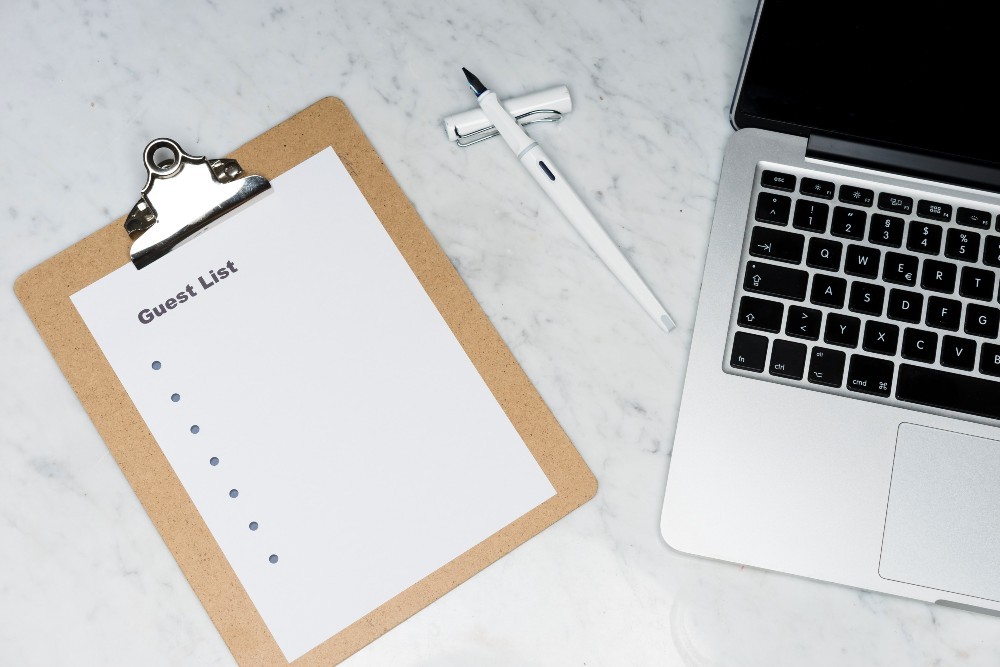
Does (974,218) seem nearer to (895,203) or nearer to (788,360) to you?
(895,203)

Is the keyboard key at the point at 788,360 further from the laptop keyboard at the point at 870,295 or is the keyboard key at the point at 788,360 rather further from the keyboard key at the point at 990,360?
the keyboard key at the point at 990,360

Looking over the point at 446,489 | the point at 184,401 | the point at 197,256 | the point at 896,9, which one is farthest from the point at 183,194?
the point at 896,9

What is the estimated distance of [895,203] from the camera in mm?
546


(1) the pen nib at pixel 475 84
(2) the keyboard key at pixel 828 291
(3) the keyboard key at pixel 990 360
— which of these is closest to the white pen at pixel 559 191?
(1) the pen nib at pixel 475 84

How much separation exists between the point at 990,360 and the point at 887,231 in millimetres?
107

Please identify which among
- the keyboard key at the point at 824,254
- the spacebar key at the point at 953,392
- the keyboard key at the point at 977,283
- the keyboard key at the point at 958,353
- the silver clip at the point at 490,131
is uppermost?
the silver clip at the point at 490,131

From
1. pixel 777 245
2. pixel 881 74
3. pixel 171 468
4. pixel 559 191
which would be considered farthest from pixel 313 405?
pixel 881 74

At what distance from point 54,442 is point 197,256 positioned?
0.16 m

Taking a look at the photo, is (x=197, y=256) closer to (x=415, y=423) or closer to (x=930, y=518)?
(x=415, y=423)

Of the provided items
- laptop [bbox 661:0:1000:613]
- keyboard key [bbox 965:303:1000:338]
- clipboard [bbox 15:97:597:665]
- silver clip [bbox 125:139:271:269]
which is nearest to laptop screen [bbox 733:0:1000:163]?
laptop [bbox 661:0:1000:613]

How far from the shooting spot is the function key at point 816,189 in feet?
1.80

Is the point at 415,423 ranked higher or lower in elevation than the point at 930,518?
higher

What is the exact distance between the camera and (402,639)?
0.54 meters

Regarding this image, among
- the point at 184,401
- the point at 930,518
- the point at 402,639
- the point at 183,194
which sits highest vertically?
the point at 183,194
